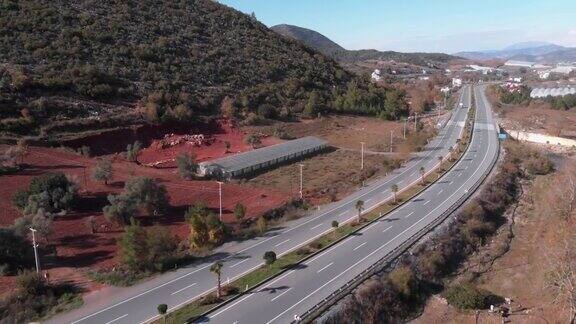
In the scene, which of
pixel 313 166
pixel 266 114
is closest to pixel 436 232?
pixel 313 166

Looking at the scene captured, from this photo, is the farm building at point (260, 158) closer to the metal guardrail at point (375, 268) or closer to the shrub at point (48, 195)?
the shrub at point (48, 195)

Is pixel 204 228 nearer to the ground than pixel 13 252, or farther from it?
farther from it

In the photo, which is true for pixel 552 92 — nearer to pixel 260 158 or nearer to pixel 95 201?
pixel 260 158

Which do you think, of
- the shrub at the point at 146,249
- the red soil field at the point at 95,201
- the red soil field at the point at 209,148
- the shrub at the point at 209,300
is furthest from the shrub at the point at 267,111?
the shrub at the point at 209,300

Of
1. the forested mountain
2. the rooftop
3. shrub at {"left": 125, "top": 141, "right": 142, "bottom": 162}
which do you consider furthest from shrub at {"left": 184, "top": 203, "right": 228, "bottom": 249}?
the forested mountain

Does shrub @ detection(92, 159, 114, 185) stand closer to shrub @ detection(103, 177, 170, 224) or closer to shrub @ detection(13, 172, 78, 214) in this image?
shrub @ detection(13, 172, 78, 214)

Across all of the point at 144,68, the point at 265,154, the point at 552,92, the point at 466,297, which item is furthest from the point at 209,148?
the point at 552,92

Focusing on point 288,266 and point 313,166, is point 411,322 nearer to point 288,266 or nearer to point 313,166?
point 288,266
